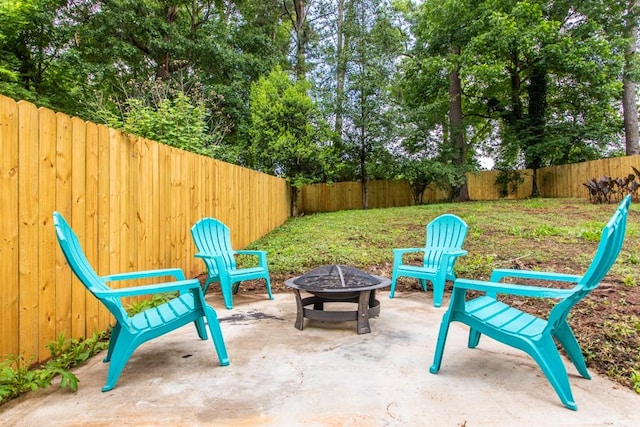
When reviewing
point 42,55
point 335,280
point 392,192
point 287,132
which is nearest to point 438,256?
point 335,280

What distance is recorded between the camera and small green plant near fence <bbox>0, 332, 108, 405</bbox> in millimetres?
1826

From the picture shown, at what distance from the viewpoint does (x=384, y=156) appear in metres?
12.6

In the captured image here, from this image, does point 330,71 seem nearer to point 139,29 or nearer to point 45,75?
point 139,29

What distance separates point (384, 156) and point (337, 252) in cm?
779

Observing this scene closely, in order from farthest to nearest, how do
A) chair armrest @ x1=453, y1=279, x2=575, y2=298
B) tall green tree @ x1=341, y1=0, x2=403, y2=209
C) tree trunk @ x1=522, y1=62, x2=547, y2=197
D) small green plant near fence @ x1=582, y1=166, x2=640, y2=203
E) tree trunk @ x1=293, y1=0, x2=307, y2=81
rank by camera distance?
tree trunk @ x1=293, y1=0, x2=307, y2=81
tree trunk @ x1=522, y1=62, x2=547, y2=197
tall green tree @ x1=341, y1=0, x2=403, y2=209
small green plant near fence @ x1=582, y1=166, x2=640, y2=203
chair armrest @ x1=453, y1=279, x2=575, y2=298

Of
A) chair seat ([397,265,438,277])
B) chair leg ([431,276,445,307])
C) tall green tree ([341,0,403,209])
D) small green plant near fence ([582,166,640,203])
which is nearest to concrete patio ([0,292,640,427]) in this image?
chair leg ([431,276,445,307])

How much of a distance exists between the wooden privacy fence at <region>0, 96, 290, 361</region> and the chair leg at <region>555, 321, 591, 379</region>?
113 inches

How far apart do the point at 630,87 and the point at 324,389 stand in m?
15.8

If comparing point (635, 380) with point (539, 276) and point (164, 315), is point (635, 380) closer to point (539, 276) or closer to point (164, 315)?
point (539, 276)

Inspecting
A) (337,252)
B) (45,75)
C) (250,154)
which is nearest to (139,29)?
(45,75)

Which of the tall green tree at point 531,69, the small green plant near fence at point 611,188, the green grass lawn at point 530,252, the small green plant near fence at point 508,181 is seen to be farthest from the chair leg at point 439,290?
the small green plant near fence at point 508,181

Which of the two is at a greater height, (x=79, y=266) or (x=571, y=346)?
(x=79, y=266)

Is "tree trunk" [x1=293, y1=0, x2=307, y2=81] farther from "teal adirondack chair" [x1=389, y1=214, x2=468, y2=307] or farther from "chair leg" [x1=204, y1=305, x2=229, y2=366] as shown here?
"chair leg" [x1=204, y1=305, x2=229, y2=366]

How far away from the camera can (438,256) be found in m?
3.97
